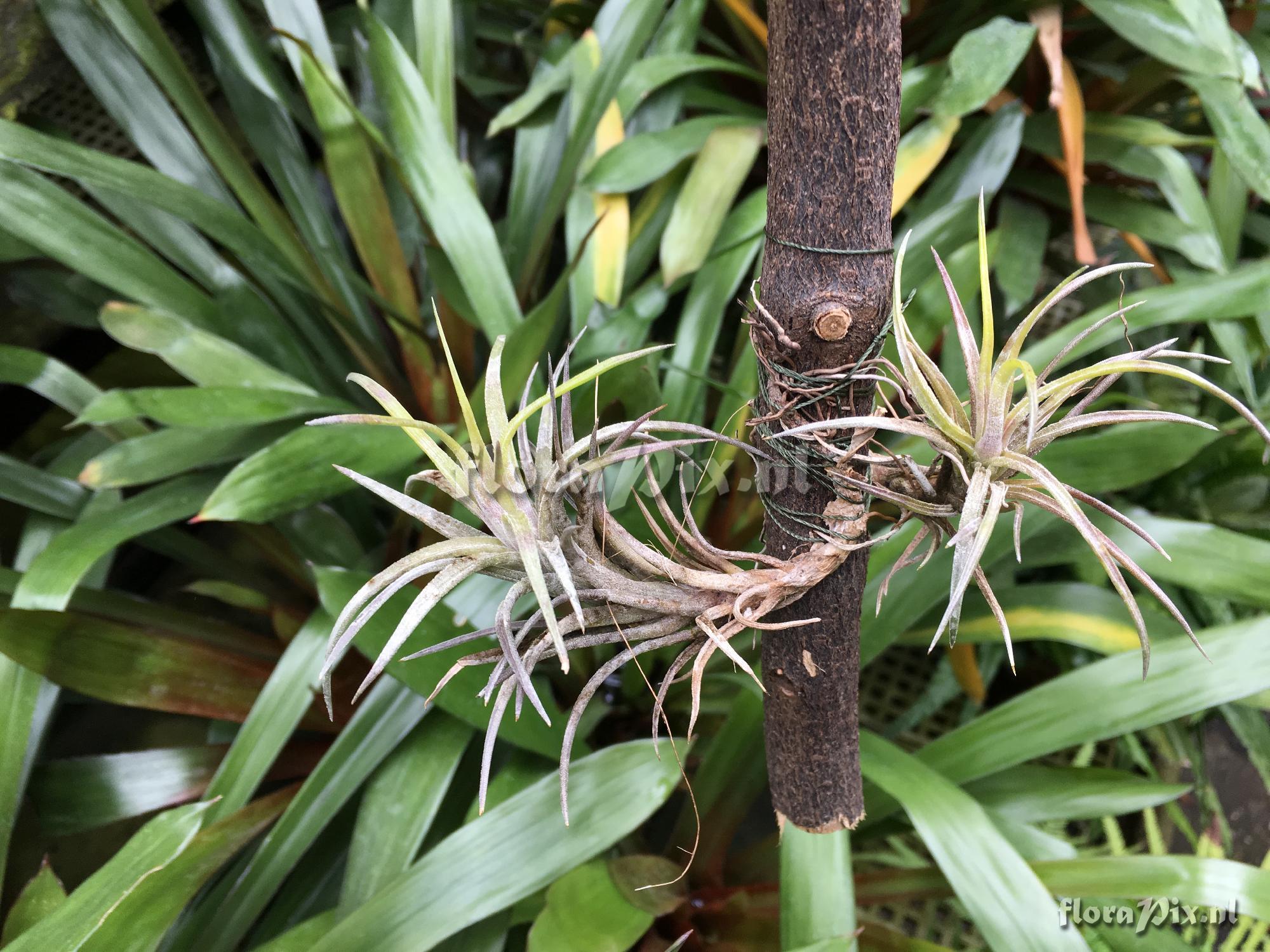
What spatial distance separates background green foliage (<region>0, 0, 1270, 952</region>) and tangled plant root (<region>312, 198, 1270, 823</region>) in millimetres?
218

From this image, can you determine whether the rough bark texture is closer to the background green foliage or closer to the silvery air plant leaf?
the silvery air plant leaf

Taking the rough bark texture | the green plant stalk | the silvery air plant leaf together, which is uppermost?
the rough bark texture

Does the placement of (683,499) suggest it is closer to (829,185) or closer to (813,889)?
(829,185)

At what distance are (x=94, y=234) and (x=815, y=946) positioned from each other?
2.68 feet

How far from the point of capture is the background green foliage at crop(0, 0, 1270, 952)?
587mm

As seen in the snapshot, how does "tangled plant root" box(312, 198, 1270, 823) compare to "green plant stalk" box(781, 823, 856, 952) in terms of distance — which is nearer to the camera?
"tangled plant root" box(312, 198, 1270, 823)

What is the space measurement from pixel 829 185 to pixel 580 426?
15.8 inches

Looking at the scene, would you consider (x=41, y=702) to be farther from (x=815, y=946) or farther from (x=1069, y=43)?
(x=1069, y=43)

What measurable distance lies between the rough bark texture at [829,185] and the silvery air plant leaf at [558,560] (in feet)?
0.15

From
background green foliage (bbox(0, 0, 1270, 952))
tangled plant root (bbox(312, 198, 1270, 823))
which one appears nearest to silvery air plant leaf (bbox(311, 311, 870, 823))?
tangled plant root (bbox(312, 198, 1270, 823))

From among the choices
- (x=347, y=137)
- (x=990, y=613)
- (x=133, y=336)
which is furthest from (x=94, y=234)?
(x=990, y=613)

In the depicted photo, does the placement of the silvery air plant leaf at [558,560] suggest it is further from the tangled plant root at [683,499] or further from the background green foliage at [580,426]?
the background green foliage at [580,426]

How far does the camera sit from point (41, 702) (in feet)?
2.29

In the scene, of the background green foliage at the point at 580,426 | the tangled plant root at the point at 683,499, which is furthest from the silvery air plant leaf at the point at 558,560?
the background green foliage at the point at 580,426
